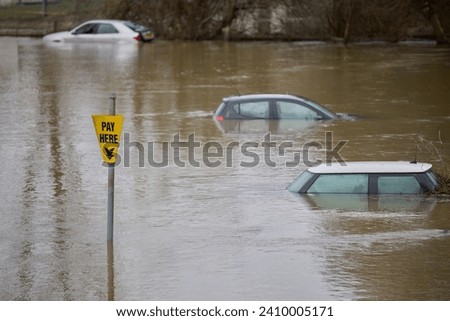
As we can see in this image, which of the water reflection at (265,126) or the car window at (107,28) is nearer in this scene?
the water reflection at (265,126)

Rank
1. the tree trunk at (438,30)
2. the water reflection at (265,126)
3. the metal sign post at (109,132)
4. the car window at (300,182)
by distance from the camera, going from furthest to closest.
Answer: the tree trunk at (438,30)
the water reflection at (265,126)
the car window at (300,182)
the metal sign post at (109,132)

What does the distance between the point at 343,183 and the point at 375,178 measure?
1.75 feet

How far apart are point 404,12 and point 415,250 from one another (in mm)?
35403

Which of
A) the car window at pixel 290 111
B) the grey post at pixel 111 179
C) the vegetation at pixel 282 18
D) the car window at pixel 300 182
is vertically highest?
the grey post at pixel 111 179

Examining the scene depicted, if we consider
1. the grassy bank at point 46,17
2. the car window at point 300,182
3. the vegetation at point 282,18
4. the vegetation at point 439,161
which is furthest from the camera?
the grassy bank at point 46,17

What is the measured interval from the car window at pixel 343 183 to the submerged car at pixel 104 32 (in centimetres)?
3527

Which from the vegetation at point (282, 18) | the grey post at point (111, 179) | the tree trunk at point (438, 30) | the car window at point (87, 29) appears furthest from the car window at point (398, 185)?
the car window at point (87, 29)

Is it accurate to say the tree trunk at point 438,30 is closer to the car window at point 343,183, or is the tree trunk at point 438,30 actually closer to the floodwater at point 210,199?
the floodwater at point 210,199

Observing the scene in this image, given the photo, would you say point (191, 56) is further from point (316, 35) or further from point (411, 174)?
point (411, 174)

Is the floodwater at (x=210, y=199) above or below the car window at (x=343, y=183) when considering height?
below

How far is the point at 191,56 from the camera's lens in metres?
47.9

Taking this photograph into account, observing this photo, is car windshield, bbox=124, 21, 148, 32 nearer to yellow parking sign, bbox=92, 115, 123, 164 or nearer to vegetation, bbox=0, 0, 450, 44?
vegetation, bbox=0, 0, 450, 44

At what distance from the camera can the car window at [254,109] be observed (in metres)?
28.4

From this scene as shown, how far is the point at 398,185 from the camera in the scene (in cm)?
1889
